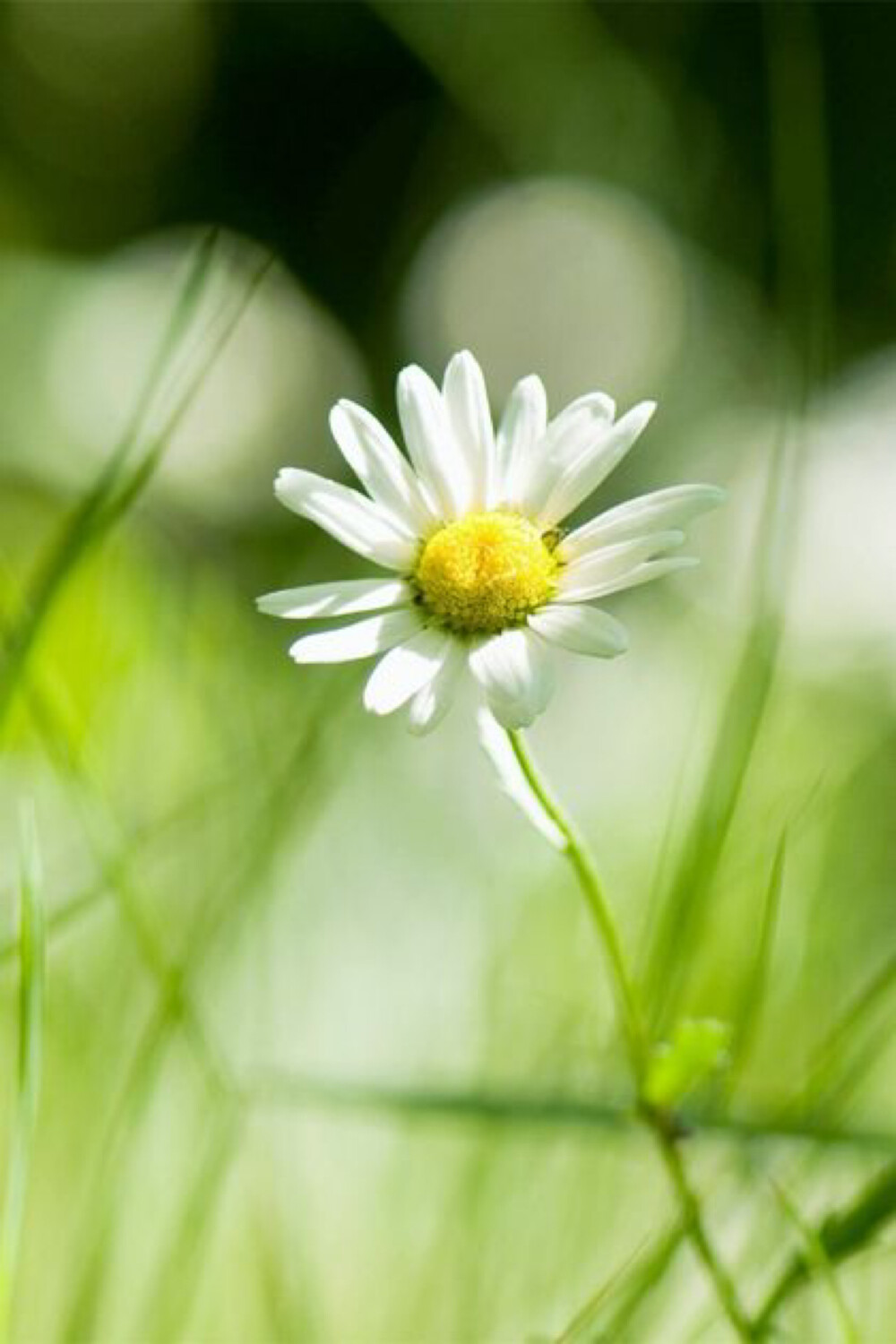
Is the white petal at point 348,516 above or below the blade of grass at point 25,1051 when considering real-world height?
above

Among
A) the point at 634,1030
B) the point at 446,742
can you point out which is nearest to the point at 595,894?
the point at 634,1030

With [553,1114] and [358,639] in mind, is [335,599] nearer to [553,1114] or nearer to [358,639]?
[358,639]

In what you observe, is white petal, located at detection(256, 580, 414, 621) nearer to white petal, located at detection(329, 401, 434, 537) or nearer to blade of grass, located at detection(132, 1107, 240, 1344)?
white petal, located at detection(329, 401, 434, 537)

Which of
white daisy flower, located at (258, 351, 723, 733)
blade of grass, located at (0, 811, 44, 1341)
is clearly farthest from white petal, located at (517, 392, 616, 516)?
blade of grass, located at (0, 811, 44, 1341)

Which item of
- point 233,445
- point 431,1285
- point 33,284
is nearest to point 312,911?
point 431,1285

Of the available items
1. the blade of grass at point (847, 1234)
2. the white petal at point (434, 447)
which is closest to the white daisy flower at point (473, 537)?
the white petal at point (434, 447)

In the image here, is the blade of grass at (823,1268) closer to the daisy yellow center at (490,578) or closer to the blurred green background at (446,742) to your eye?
the blurred green background at (446,742)

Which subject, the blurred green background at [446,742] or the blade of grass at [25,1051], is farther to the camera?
the blurred green background at [446,742]
